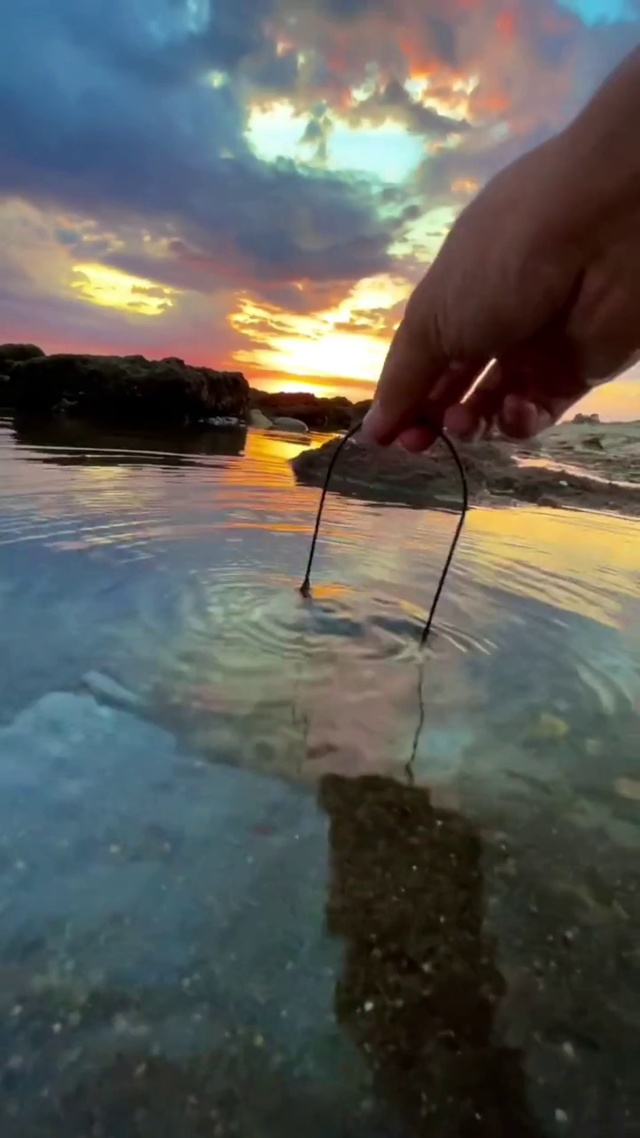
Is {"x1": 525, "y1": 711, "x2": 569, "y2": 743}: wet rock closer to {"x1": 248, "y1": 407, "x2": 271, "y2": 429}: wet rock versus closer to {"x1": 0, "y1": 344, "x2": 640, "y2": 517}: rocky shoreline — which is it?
{"x1": 0, "y1": 344, "x2": 640, "y2": 517}: rocky shoreline

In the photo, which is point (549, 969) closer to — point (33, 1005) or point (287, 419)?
point (33, 1005)

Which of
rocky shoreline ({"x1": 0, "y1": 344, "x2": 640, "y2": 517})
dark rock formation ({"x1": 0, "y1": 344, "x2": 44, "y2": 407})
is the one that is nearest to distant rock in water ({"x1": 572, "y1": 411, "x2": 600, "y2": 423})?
rocky shoreline ({"x1": 0, "y1": 344, "x2": 640, "y2": 517})

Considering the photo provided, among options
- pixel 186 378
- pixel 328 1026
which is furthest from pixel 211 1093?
pixel 186 378

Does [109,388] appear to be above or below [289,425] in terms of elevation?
above

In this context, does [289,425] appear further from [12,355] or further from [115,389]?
A: [12,355]

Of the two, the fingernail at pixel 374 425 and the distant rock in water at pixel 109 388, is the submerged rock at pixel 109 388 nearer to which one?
the distant rock in water at pixel 109 388

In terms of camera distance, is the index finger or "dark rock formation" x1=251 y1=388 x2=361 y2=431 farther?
"dark rock formation" x1=251 y1=388 x2=361 y2=431

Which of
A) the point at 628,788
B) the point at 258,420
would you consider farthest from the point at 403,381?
the point at 258,420
